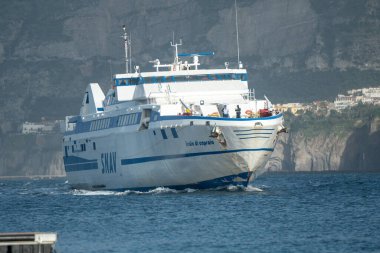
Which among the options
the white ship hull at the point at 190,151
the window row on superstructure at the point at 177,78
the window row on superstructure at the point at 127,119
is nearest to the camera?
the white ship hull at the point at 190,151

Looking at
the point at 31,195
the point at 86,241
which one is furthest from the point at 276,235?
the point at 31,195

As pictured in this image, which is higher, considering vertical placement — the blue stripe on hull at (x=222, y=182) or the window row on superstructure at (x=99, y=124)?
the window row on superstructure at (x=99, y=124)

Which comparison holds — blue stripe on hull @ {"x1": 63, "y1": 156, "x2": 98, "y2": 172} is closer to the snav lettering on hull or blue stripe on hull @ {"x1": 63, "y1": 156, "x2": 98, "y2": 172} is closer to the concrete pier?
the snav lettering on hull

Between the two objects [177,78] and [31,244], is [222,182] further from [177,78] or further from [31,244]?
[31,244]

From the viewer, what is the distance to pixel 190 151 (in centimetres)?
9375

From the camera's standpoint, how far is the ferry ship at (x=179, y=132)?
92.1m

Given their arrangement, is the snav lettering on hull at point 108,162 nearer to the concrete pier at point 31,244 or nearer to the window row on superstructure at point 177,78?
the window row on superstructure at point 177,78

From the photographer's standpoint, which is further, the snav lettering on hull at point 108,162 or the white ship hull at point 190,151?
the snav lettering on hull at point 108,162

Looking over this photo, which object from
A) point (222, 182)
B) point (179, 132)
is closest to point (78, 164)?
point (179, 132)

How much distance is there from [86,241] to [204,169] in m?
27.7

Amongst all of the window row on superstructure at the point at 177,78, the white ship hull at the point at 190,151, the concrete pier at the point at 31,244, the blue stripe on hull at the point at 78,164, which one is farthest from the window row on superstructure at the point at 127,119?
the concrete pier at the point at 31,244

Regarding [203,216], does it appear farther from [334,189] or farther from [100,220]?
[334,189]

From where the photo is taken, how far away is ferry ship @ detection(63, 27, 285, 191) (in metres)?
92.1

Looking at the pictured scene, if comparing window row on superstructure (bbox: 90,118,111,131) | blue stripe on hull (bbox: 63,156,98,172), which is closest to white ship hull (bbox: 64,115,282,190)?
window row on superstructure (bbox: 90,118,111,131)
